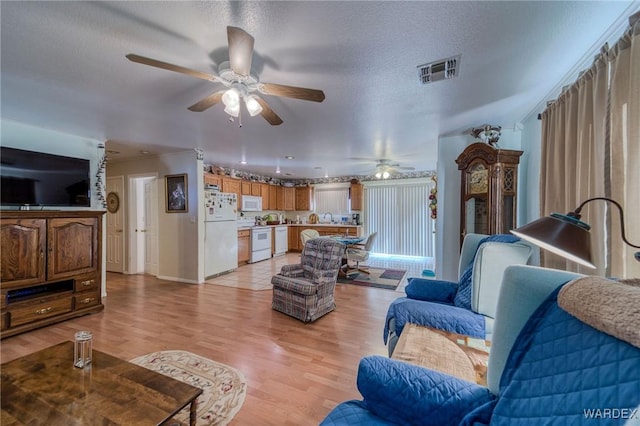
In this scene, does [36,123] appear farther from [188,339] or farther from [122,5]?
[188,339]

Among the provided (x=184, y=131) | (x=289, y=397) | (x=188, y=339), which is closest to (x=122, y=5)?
(x=184, y=131)

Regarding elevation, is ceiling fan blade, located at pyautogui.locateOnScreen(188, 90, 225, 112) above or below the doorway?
A: above

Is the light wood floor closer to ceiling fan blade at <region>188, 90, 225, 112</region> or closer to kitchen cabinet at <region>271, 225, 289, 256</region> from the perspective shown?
ceiling fan blade at <region>188, 90, 225, 112</region>

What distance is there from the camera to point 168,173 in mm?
4832

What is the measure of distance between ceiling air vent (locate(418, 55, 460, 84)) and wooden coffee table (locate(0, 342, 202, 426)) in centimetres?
248

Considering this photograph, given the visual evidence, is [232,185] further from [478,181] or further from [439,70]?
[439,70]

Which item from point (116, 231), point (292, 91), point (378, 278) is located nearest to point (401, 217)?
point (378, 278)

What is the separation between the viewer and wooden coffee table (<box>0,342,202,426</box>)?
1106mm

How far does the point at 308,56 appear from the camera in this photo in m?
1.71

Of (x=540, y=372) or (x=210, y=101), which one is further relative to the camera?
(x=210, y=101)

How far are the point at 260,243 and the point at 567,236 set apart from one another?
6.36 meters

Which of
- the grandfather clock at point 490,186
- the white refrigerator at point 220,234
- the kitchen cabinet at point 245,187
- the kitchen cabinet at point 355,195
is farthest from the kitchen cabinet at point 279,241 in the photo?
the grandfather clock at point 490,186

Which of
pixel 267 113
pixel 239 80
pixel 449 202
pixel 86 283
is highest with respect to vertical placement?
pixel 239 80

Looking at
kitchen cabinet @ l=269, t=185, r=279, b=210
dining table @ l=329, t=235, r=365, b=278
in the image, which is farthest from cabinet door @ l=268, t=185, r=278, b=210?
dining table @ l=329, t=235, r=365, b=278
